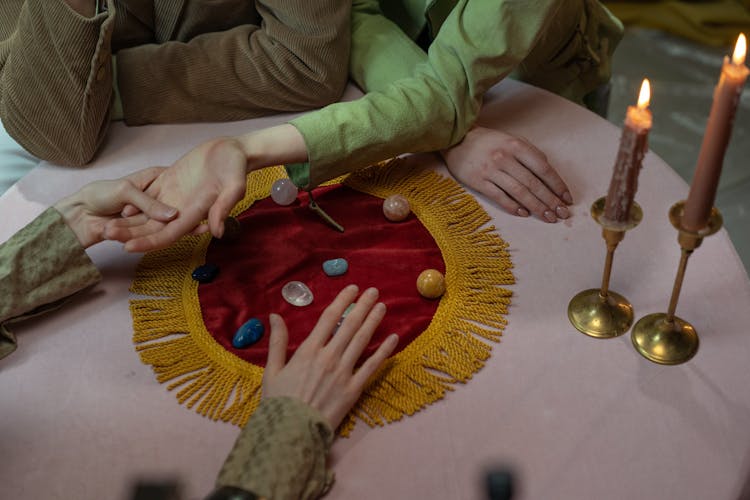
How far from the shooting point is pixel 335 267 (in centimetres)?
86

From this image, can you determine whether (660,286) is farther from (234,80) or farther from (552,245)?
(234,80)

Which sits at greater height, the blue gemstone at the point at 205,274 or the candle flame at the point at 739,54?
the candle flame at the point at 739,54

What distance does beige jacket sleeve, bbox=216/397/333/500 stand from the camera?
62 cm

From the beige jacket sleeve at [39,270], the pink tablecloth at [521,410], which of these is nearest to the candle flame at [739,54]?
the pink tablecloth at [521,410]

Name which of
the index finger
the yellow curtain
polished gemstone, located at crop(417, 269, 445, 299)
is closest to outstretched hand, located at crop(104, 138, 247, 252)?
polished gemstone, located at crop(417, 269, 445, 299)

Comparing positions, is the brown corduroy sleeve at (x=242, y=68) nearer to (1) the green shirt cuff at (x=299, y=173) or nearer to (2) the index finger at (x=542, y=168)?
(1) the green shirt cuff at (x=299, y=173)

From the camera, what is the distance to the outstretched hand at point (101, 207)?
2.81 ft

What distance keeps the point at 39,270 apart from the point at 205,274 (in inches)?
6.8

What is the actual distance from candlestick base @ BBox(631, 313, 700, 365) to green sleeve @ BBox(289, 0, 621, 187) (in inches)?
14.2

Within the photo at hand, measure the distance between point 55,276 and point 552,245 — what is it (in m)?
0.56

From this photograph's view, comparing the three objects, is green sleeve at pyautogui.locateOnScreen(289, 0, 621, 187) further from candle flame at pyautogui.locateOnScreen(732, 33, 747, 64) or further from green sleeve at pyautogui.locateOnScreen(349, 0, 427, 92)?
candle flame at pyautogui.locateOnScreen(732, 33, 747, 64)

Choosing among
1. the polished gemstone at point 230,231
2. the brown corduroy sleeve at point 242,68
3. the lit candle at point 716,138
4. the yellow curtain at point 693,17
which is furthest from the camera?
the yellow curtain at point 693,17

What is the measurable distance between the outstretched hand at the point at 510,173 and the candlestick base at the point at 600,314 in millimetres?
142

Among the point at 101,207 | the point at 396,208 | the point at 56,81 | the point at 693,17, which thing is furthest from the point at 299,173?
the point at 693,17
